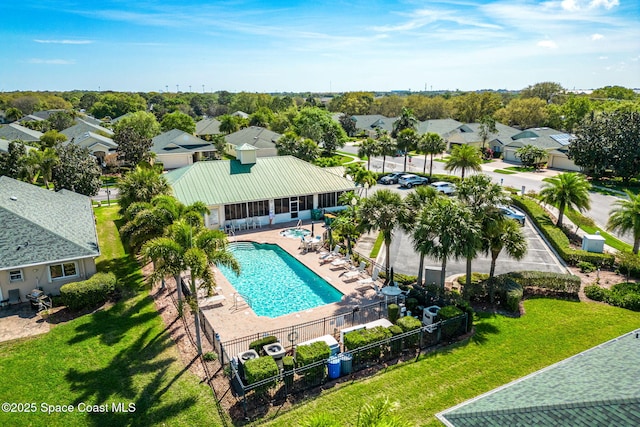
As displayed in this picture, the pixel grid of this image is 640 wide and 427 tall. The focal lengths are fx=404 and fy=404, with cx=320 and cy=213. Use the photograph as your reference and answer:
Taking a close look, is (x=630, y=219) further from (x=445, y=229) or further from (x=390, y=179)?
(x=390, y=179)

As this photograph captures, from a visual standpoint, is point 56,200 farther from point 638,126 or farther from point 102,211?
point 638,126

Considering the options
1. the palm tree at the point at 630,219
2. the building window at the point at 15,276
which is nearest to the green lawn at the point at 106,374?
the building window at the point at 15,276

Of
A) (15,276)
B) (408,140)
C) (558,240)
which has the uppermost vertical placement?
(408,140)

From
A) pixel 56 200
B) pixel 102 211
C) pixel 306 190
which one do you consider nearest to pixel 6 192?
pixel 56 200

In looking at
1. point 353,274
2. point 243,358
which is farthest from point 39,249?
point 353,274

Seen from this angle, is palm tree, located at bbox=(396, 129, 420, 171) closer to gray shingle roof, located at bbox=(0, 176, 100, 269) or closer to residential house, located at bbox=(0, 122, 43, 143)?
gray shingle roof, located at bbox=(0, 176, 100, 269)

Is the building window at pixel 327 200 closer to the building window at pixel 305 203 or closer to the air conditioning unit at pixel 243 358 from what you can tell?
the building window at pixel 305 203
